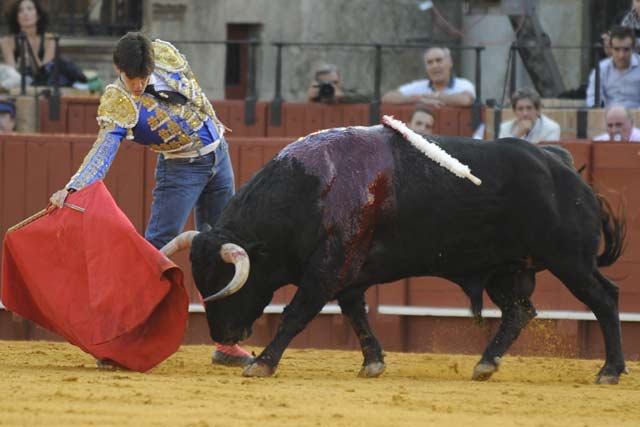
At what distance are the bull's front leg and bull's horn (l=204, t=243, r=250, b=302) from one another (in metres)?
0.26

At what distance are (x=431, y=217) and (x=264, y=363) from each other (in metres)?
1.01

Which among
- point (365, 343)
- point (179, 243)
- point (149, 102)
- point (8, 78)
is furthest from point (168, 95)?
point (8, 78)

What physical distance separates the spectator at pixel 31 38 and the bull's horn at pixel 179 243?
518 centimetres

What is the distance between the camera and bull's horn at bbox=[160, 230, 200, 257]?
27.5ft

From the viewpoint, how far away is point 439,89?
1266 centimetres

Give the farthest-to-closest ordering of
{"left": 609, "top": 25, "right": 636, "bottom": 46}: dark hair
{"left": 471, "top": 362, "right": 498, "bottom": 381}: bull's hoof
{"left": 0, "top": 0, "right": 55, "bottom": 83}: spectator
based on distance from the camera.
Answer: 1. {"left": 0, "top": 0, "right": 55, "bottom": 83}: spectator
2. {"left": 609, "top": 25, "right": 636, "bottom": 46}: dark hair
3. {"left": 471, "top": 362, "right": 498, "bottom": 381}: bull's hoof

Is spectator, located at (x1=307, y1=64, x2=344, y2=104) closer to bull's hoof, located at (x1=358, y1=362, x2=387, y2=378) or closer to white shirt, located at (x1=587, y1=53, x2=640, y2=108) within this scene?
white shirt, located at (x1=587, y1=53, x2=640, y2=108)

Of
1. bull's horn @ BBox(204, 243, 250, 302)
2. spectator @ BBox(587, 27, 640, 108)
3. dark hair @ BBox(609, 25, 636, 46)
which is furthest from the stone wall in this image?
bull's horn @ BBox(204, 243, 250, 302)

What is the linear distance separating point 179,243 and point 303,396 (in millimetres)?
1342

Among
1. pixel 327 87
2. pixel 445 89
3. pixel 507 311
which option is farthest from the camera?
pixel 327 87

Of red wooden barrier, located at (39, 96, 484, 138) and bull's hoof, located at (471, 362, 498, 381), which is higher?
red wooden barrier, located at (39, 96, 484, 138)

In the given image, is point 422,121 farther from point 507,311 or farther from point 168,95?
point 168,95

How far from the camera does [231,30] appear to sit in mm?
16109

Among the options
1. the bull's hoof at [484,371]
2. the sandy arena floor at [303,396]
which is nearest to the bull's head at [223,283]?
the sandy arena floor at [303,396]
